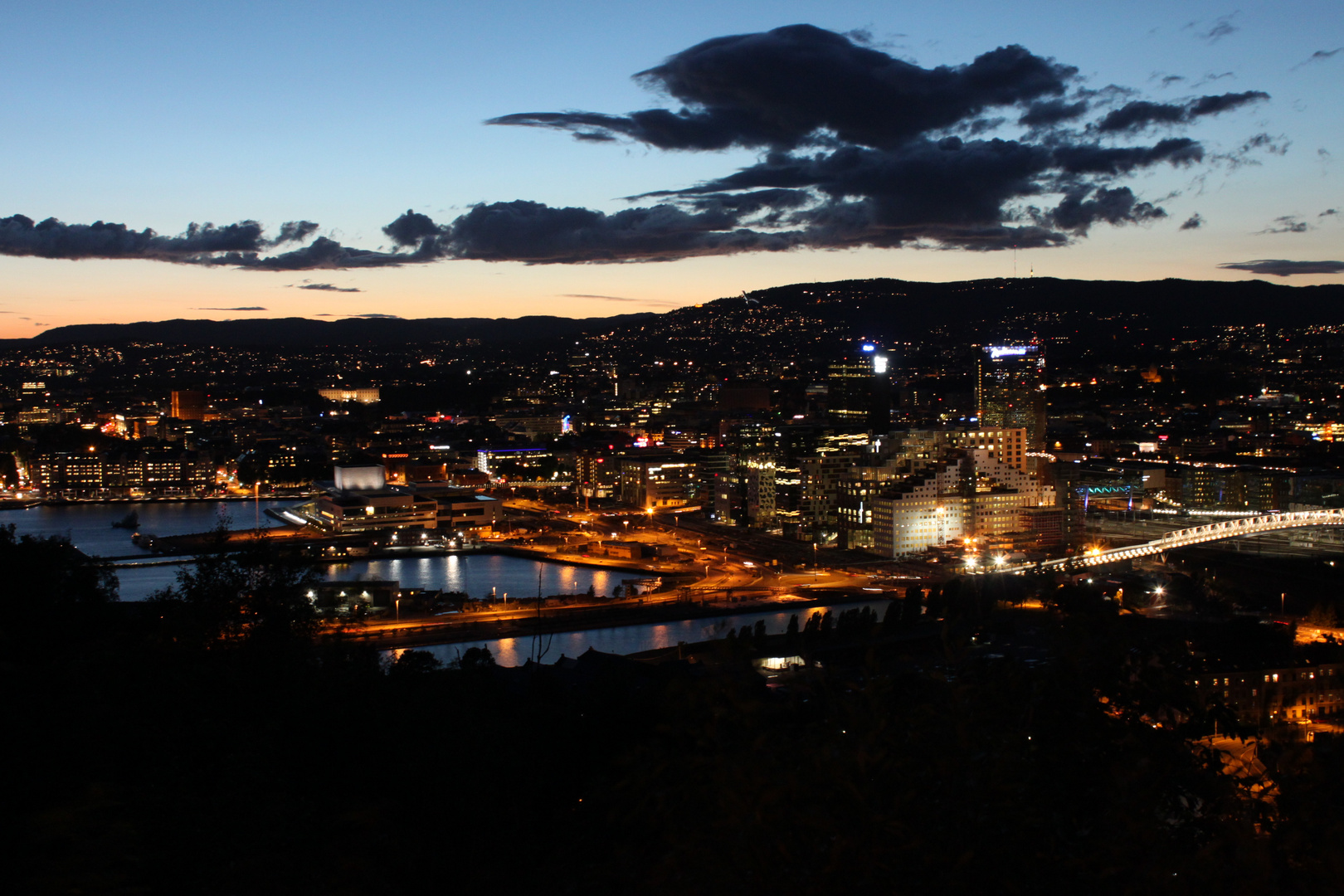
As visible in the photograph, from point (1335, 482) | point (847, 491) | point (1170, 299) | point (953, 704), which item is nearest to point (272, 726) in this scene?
point (953, 704)

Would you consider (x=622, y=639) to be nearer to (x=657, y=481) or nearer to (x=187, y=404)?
(x=657, y=481)

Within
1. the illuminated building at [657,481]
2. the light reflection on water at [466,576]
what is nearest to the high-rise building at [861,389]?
the illuminated building at [657,481]

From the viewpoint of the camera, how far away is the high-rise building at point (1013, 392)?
83.0 ft

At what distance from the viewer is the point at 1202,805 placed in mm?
1571

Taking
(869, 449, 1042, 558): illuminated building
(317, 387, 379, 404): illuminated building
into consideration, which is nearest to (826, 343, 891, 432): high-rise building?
(869, 449, 1042, 558): illuminated building

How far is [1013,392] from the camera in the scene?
26.7 m

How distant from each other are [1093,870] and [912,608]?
9.18m

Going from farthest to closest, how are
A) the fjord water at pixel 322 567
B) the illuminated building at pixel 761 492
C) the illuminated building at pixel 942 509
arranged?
the illuminated building at pixel 761 492
the illuminated building at pixel 942 509
the fjord water at pixel 322 567

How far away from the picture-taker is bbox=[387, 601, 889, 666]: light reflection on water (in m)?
9.77

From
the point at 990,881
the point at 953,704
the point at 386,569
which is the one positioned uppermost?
the point at 953,704

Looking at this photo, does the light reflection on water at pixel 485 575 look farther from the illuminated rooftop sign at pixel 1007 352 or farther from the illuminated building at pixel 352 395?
the illuminated building at pixel 352 395

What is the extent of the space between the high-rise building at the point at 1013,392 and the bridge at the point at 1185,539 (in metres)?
8.55

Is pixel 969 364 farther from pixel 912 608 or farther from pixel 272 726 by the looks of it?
pixel 272 726

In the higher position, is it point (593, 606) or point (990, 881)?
point (990, 881)
